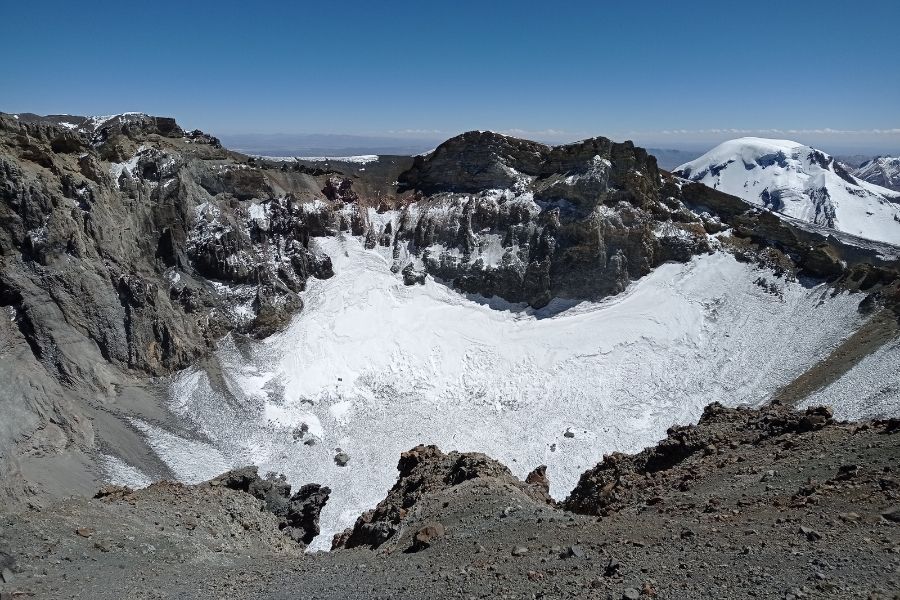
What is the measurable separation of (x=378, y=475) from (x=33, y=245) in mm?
25967

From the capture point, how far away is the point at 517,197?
5447cm

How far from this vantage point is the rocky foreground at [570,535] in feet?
35.2

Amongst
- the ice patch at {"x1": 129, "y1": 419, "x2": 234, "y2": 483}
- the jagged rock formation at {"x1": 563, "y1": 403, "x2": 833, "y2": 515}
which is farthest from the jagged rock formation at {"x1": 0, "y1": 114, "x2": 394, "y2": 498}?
the jagged rock formation at {"x1": 563, "y1": 403, "x2": 833, "y2": 515}

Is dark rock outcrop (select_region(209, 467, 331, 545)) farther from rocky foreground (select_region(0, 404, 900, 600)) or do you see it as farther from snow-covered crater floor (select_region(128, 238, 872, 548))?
snow-covered crater floor (select_region(128, 238, 872, 548))

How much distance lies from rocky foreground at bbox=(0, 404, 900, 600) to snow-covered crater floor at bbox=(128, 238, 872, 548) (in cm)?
1165

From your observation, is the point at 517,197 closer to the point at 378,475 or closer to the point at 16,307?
the point at 378,475

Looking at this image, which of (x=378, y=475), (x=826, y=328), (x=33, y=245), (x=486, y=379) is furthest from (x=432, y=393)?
(x=826, y=328)

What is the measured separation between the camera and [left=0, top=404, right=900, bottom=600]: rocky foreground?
35.2 ft

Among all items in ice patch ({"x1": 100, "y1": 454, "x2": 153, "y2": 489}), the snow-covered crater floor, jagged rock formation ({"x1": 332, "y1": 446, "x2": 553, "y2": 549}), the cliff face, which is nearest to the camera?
jagged rock formation ({"x1": 332, "y1": 446, "x2": 553, "y2": 549})

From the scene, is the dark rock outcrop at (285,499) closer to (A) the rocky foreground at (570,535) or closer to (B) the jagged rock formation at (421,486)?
(A) the rocky foreground at (570,535)

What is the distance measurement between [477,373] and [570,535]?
2758 centimetres

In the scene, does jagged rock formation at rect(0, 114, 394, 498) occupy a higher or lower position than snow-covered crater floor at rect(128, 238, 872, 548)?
higher

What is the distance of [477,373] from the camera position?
137 ft

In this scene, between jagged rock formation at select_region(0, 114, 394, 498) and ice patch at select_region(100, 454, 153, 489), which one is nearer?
ice patch at select_region(100, 454, 153, 489)
